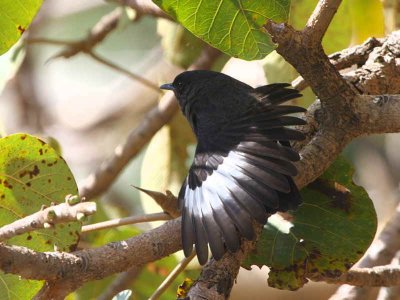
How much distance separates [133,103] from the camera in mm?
4887

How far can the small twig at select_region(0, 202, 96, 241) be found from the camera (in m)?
1.32

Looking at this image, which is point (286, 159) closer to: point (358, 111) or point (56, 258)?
point (358, 111)

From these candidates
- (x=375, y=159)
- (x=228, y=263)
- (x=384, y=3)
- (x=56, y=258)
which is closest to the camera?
(x=56, y=258)

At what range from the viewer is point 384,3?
3.03 m

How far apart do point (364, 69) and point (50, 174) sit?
88 centimetres

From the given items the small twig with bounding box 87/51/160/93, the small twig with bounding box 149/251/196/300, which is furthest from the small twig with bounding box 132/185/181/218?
the small twig with bounding box 87/51/160/93

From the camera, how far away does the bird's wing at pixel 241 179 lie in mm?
1797

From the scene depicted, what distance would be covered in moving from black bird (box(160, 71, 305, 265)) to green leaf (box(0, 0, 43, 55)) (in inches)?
21.9

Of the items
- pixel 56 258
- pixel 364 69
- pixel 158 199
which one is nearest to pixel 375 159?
pixel 364 69

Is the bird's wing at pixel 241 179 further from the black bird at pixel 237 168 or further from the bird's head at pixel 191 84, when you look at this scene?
the bird's head at pixel 191 84

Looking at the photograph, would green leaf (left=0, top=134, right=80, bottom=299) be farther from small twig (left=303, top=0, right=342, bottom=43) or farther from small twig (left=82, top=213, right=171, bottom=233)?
small twig (left=303, top=0, right=342, bottom=43)

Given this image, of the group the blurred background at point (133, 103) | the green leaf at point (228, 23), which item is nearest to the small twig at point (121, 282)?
the blurred background at point (133, 103)

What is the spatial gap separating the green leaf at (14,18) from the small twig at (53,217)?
656 mm

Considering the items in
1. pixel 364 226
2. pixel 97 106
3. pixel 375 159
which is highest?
pixel 97 106
